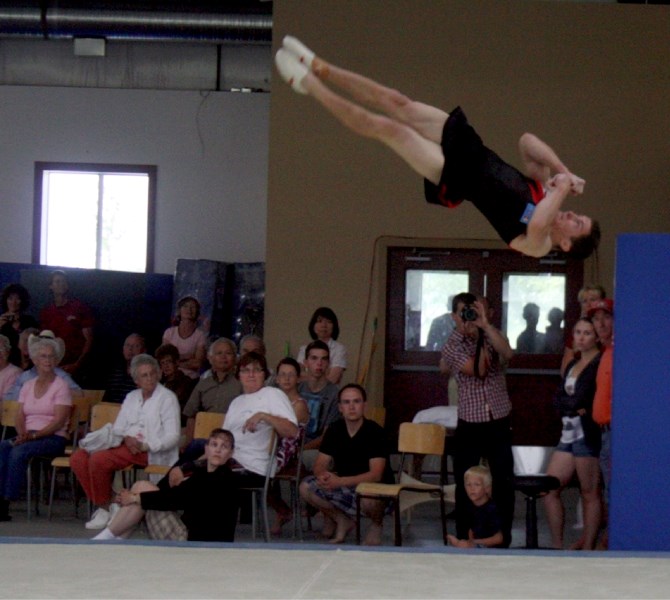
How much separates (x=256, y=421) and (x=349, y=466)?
550 millimetres


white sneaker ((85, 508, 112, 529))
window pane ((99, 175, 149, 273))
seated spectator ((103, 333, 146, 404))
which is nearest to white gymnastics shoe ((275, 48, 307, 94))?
white sneaker ((85, 508, 112, 529))

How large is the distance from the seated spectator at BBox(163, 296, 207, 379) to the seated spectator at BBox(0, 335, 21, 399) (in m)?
1.10

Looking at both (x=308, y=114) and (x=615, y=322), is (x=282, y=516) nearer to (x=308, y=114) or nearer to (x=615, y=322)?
(x=615, y=322)

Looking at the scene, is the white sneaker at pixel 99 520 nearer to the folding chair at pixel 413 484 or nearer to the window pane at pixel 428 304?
the folding chair at pixel 413 484

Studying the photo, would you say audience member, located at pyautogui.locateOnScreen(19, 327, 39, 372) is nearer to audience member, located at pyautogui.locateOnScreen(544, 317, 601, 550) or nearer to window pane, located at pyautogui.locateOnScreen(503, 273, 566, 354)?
window pane, located at pyautogui.locateOnScreen(503, 273, 566, 354)

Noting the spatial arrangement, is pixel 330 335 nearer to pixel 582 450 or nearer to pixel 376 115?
pixel 582 450

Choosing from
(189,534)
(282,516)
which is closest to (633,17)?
(282,516)

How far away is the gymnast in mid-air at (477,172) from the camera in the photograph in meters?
4.23

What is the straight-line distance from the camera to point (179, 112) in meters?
10.4

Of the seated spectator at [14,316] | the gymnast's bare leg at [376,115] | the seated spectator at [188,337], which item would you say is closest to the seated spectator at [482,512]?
the gymnast's bare leg at [376,115]

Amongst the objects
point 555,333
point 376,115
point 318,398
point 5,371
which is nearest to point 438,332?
point 555,333

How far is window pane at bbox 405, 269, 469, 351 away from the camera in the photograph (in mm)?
8781

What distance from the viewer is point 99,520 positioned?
6281mm

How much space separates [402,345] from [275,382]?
2.07 metres
